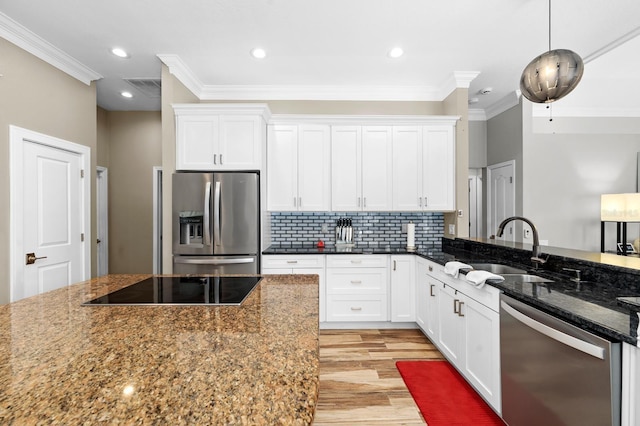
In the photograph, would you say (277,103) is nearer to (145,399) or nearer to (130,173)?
(130,173)

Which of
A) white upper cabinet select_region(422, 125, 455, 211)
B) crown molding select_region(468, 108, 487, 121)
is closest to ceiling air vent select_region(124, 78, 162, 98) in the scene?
white upper cabinet select_region(422, 125, 455, 211)

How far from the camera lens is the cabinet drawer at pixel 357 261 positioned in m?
3.45

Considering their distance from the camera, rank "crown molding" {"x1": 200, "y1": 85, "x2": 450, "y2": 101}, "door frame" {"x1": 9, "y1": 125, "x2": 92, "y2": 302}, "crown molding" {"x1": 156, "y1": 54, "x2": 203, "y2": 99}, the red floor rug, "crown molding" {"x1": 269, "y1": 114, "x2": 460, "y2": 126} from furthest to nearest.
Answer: "crown molding" {"x1": 200, "y1": 85, "x2": 450, "y2": 101}
"crown molding" {"x1": 269, "y1": 114, "x2": 460, "y2": 126}
"crown molding" {"x1": 156, "y1": 54, "x2": 203, "y2": 99}
"door frame" {"x1": 9, "y1": 125, "x2": 92, "y2": 302}
the red floor rug

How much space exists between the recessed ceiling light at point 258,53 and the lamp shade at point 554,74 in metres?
2.25

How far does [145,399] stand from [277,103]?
12.3 feet

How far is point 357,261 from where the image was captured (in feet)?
11.3

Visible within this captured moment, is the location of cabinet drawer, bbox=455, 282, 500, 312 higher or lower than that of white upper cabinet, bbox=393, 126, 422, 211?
lower

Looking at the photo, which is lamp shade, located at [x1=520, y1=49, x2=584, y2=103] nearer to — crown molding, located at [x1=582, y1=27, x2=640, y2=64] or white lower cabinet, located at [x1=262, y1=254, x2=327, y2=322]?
crown molding, located at [x1=582, y1=27, x2=640, y2=64]

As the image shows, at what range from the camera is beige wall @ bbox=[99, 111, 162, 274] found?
4680 millimetres

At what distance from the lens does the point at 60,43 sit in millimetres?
2908

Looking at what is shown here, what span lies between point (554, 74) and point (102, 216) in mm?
5353

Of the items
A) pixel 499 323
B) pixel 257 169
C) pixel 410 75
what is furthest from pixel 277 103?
pixel 499 323

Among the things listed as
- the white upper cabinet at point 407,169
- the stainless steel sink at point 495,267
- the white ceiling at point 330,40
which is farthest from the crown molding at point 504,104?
the stainless steel sink at point 495,267

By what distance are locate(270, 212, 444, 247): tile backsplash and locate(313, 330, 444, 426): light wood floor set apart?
1.14m
